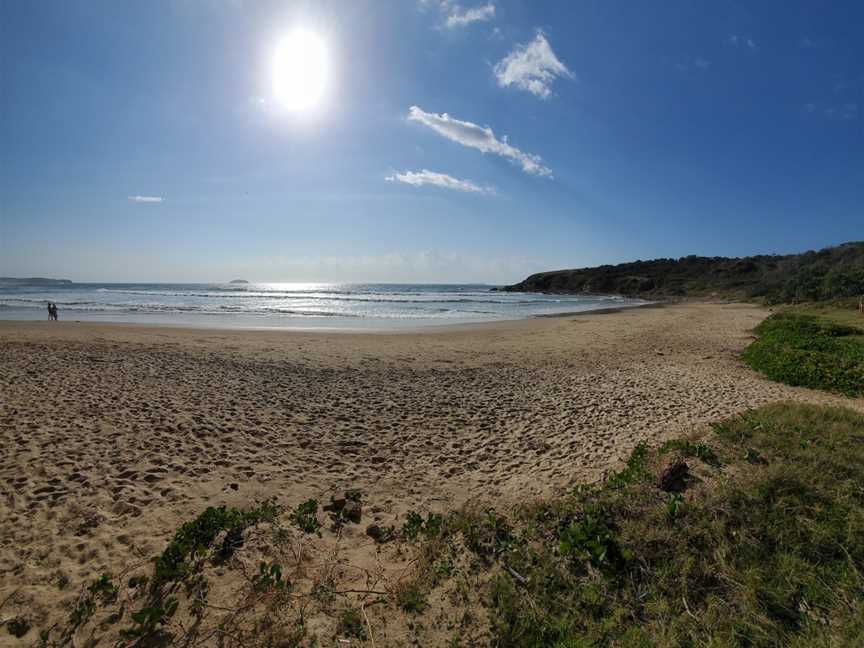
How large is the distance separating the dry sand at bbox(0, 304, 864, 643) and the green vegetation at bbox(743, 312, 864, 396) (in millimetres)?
618

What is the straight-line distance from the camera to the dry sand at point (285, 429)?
4.48 m

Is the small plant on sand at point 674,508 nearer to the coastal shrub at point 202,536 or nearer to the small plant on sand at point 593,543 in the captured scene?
the small plant on sand at point 593,543

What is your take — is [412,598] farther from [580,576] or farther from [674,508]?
[674,508]

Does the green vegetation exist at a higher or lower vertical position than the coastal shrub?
higher

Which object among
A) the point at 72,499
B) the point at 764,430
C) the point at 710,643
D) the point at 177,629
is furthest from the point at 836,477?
the point at 72,499

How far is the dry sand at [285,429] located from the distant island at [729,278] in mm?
34764

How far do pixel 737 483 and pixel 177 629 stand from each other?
5.55 metres

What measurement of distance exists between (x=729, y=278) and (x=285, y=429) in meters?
99.2

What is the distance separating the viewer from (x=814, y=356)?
36.1 ft

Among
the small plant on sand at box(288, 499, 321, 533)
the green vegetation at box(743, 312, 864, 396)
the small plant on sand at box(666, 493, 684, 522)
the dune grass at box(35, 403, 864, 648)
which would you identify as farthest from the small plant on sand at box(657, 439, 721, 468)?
the green vegetation at box(743, 312, 864, 396)

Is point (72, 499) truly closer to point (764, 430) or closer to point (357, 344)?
point (764, 430)

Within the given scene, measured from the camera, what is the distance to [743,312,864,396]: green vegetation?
9656 millimetres

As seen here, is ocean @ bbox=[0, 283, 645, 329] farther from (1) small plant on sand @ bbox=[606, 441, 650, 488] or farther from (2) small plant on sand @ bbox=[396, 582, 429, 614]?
(2) small plant on sand @ bbox=[396, 582, 429, 614]

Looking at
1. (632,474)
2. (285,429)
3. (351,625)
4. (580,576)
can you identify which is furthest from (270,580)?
(285,429)
